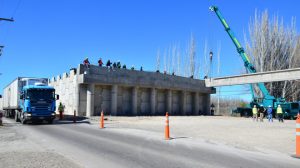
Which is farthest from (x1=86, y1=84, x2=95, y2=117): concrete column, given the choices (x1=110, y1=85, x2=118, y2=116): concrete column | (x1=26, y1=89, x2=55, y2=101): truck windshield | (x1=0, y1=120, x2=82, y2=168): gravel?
(x1=0, y1=120, x2=82, y2=168): gravel

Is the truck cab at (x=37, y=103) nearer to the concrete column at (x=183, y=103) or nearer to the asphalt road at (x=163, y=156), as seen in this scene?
the asphalt road at (x=163, y=156)

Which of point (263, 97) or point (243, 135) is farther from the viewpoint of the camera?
point (263, 97)

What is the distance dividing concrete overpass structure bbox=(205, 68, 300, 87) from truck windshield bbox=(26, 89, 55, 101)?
27.4 m

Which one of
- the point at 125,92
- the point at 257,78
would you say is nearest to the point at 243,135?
the point at 125,92

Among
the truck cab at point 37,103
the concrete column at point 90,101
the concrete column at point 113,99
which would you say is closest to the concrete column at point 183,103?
the concrete column at point 113,99

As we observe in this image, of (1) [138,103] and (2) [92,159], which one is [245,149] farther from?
(1) [138,103]

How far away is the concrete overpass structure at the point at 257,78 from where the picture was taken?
4056 centimetres

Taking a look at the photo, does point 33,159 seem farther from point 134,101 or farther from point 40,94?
point 134,101

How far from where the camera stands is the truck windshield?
26.2m

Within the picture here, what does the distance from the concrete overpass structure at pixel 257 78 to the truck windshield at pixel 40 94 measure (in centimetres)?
2740

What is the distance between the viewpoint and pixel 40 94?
26.4 meters

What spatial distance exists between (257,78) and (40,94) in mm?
28955

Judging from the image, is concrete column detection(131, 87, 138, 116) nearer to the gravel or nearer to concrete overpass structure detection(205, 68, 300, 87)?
concrete overpass structure detection(205, 68, 300, 87)

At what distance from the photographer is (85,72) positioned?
36.7 metres
